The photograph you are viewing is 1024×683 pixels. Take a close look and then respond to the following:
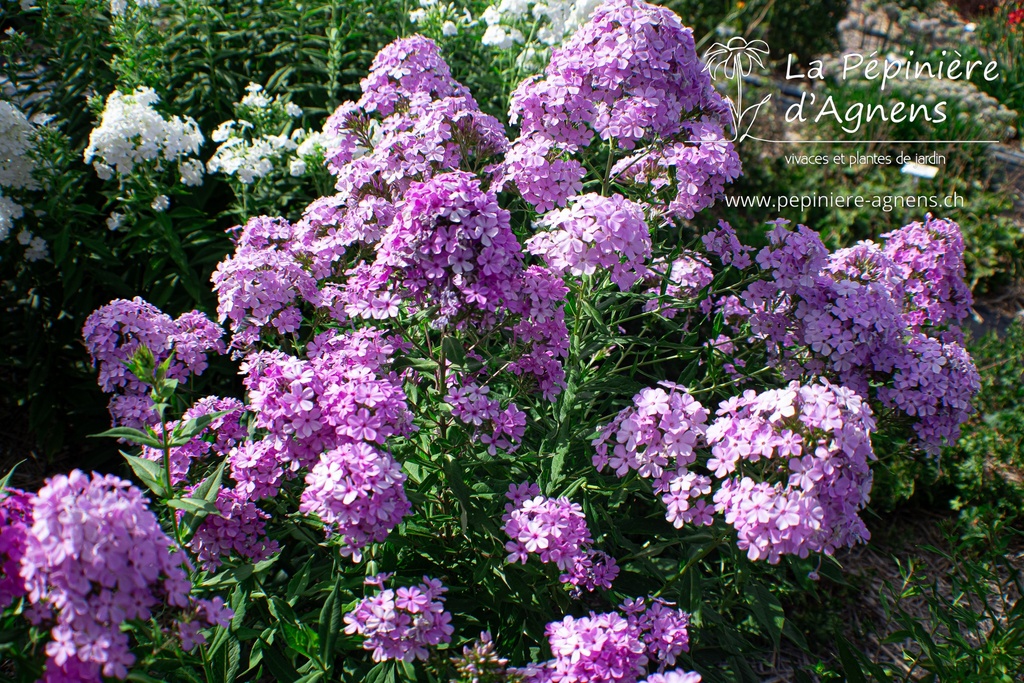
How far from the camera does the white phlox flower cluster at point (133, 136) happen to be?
10.9ft

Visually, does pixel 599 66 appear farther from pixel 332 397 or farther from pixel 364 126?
pixel 332 397

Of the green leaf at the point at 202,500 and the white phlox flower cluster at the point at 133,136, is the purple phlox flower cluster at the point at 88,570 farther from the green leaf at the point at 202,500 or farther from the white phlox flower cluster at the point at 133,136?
the white phlox flower cluster at the point at 133,136

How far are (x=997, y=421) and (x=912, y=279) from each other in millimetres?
1857

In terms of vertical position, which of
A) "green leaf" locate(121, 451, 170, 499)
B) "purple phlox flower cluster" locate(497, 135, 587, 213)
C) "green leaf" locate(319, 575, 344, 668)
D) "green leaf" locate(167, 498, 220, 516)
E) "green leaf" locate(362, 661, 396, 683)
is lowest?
"green leaf" locate(362, 661, 396, 683)

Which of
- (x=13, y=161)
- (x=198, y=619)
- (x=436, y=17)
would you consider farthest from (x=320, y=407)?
(x=436, y=17)

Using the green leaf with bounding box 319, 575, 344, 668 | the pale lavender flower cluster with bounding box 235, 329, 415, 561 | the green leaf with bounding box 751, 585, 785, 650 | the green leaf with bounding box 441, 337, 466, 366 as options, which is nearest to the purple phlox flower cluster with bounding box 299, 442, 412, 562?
the pale lavender flower cluster with bounding box 235, 329, 415, 561

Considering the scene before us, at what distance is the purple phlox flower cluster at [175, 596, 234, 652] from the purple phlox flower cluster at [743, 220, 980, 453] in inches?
79.3

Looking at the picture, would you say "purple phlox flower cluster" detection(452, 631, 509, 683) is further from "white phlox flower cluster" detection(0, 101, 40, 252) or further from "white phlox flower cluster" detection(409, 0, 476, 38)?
"white phlox flower cluster" detection(409, 0, 476, 38)

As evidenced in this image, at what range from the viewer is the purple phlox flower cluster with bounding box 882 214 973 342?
315 cm

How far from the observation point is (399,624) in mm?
2027

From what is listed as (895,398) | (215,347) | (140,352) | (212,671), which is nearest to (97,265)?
(215,347)

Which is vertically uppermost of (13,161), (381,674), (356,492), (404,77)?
(404,77)

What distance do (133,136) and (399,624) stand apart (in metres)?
2.52

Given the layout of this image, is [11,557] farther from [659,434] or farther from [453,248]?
[659,434]
